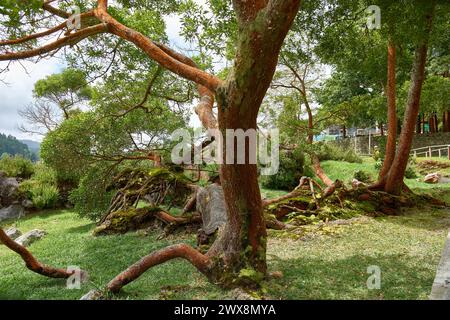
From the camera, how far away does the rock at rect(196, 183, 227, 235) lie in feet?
18.8

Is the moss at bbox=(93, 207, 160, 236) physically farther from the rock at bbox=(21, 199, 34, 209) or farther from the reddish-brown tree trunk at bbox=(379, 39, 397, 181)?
the rock at bbox=(21, 199, 34, 209)

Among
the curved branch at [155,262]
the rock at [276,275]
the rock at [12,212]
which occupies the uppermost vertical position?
the curved branch at [155,262]

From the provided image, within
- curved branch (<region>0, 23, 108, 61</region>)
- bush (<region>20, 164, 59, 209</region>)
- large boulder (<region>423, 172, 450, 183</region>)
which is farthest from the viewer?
large boulder (<region>423, 172, 450, 183</region>)

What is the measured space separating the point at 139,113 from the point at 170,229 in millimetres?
3316

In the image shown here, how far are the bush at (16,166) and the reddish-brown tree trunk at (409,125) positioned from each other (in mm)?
16096

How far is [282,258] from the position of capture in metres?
4.75

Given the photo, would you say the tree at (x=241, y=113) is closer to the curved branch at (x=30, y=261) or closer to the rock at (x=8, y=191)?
the curved branch at (x=30, y=261)

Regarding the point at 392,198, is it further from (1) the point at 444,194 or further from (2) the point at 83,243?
(2) the point at 83,243

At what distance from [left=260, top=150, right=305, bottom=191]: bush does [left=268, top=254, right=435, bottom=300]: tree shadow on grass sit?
380 inches

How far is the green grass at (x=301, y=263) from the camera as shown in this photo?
348cm
